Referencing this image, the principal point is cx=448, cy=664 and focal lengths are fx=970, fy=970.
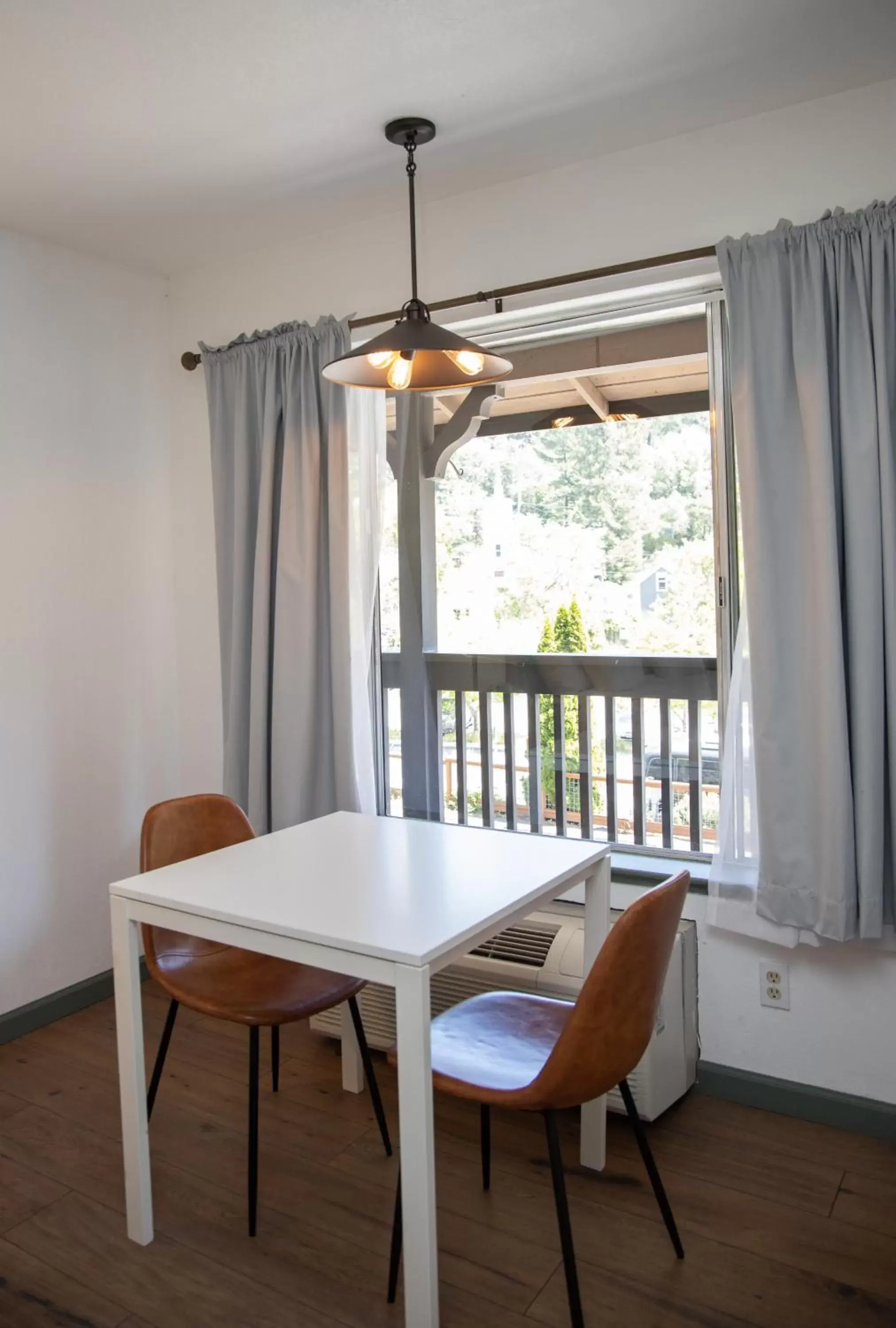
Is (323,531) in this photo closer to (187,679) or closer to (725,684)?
(187,679)

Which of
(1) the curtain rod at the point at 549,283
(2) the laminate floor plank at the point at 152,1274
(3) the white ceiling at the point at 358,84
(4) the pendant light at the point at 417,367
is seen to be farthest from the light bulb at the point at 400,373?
(2) the laminate floor plank at the point at 152,1274

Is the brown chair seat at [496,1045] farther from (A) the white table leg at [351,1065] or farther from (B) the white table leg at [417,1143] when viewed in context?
(A) the white table leg at [351,1065]

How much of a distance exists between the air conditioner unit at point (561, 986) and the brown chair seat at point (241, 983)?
292 millimetres

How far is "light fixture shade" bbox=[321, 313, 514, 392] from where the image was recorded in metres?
1.95

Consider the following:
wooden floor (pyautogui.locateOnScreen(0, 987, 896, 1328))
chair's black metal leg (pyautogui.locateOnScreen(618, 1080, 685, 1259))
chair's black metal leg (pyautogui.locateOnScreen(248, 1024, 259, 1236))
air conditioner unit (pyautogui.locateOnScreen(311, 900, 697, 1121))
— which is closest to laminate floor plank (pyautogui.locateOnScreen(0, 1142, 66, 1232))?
wooden floor (pyautogui.locateOnScreen(0, 987, 896, 1328))

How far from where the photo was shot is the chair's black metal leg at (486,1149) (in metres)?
2.19

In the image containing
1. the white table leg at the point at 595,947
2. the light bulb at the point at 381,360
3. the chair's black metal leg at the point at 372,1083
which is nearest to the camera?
the light bulb at the point at 381,360

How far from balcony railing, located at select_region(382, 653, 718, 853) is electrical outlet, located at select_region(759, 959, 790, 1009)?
39cm

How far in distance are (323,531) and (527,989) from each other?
1.54 meters

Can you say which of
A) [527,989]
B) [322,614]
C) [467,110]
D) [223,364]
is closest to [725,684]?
[527,989]

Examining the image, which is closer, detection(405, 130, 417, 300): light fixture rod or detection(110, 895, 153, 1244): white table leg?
detection(110, 895, 153, 1244): white table leg

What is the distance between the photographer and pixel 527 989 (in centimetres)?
260

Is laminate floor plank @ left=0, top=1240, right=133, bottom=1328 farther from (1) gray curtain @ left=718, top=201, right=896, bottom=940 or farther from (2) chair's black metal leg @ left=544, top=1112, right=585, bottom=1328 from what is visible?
(1) gray curtain @ left=718, top=201, right=896, bottom=940

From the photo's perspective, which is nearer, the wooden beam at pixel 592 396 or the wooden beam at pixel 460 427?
the wooden beam at pixel 592 396
